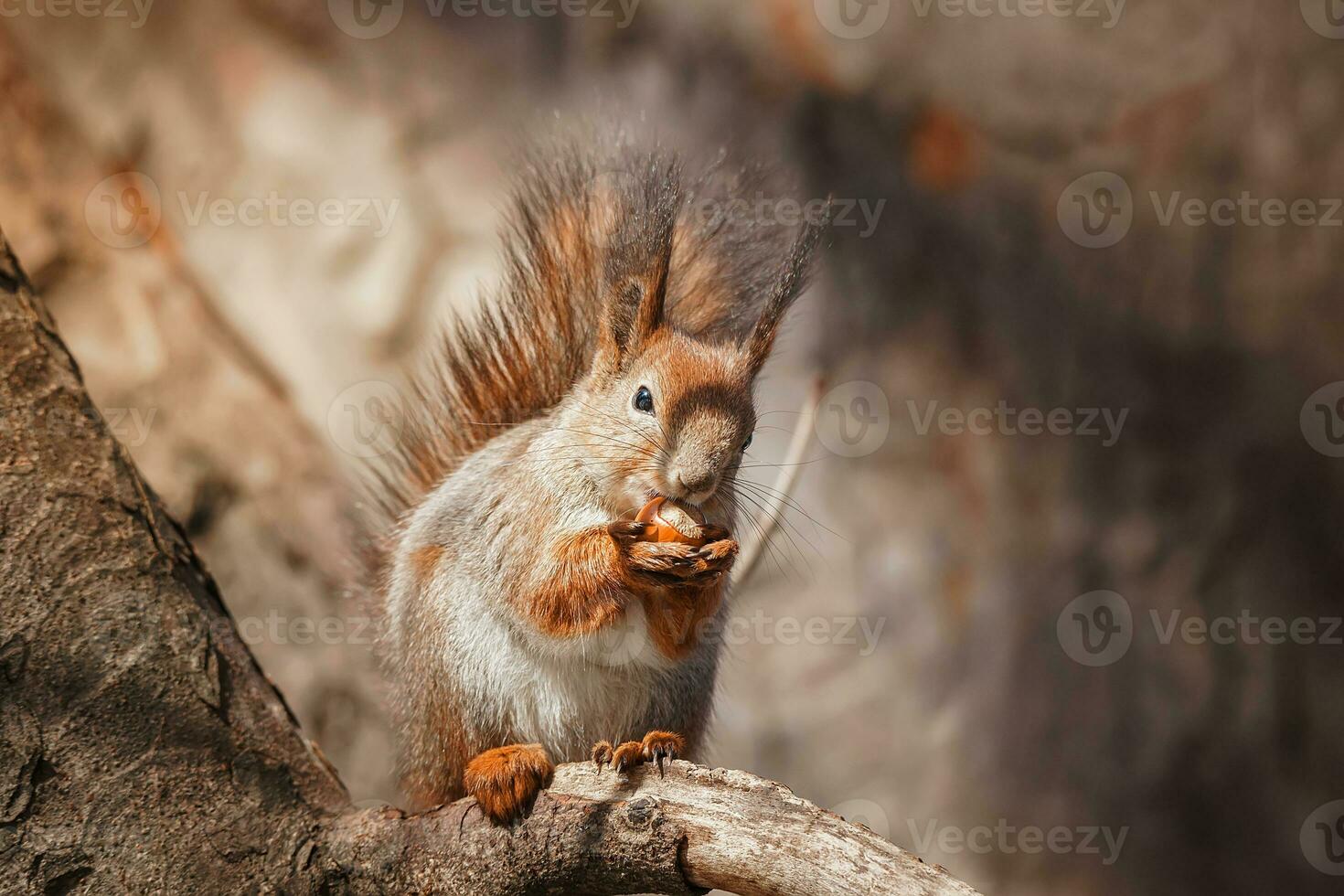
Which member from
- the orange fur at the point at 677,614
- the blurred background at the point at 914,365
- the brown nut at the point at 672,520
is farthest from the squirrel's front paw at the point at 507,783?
the blurred background at the point at 914,365

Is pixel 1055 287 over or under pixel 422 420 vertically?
over

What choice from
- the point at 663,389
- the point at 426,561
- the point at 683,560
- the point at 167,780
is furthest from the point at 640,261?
the point at 167,780

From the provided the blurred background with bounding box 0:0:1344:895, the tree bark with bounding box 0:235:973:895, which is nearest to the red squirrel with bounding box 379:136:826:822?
the tree bark with bounding box 0:235:973:895

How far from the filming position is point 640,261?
73.8 inches

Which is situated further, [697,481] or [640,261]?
[640,261]

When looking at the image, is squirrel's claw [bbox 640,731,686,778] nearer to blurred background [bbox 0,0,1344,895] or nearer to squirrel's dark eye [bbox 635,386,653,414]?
squirrel's dark eye [bbox 635,386,653,414]

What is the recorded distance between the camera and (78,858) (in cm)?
147

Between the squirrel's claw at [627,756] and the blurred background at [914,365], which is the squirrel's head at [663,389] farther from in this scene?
the blurred background at [914,365]

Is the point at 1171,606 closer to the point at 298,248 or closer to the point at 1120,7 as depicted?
the point at 1120,7

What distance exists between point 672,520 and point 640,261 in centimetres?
48

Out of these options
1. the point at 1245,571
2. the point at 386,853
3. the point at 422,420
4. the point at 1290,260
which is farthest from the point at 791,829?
the point at 1290,260

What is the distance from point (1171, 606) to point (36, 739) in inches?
132

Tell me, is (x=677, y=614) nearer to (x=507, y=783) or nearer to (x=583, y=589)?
(x=583, y=589)

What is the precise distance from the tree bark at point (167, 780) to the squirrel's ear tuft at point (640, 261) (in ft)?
2.53
